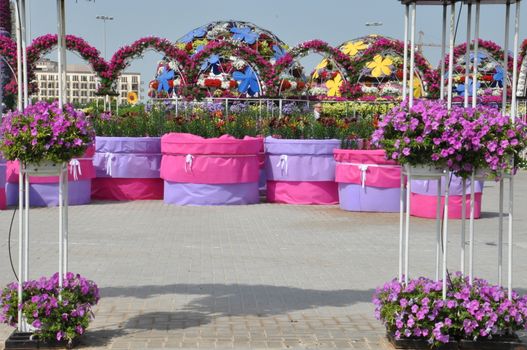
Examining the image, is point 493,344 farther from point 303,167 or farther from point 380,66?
point 380,66

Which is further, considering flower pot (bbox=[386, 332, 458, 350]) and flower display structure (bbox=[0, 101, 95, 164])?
flower pot (bbox=[386, 332, 458, 350])

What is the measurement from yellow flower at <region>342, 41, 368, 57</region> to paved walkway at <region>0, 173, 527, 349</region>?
19803 mm

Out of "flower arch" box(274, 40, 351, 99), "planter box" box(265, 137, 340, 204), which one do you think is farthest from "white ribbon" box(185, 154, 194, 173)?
"flower arch" box(274, 40, 351, 99)

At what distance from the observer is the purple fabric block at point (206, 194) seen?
1484 cm

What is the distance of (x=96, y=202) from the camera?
1535cm

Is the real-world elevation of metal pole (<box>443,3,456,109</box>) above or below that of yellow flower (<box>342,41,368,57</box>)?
below

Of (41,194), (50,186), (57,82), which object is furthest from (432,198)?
(57,82)

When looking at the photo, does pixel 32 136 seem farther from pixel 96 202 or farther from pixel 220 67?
pixel 220 67

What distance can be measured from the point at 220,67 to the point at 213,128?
1424 centimetres

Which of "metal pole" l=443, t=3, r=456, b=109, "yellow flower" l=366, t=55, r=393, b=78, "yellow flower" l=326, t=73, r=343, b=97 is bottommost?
"metal pole" l=443, t=3, r=456, b=109

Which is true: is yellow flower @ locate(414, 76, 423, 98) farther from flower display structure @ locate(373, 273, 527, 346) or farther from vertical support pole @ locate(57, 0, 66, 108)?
vertical support pole @ locate(57, 0, 66, 108)

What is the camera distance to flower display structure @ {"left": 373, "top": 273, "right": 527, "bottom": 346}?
18.3 ft

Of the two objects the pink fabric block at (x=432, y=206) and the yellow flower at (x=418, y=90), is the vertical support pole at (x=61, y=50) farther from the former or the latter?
the yellow flower at (x=418, y=90)

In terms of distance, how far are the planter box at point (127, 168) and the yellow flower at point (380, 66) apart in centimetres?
1675
